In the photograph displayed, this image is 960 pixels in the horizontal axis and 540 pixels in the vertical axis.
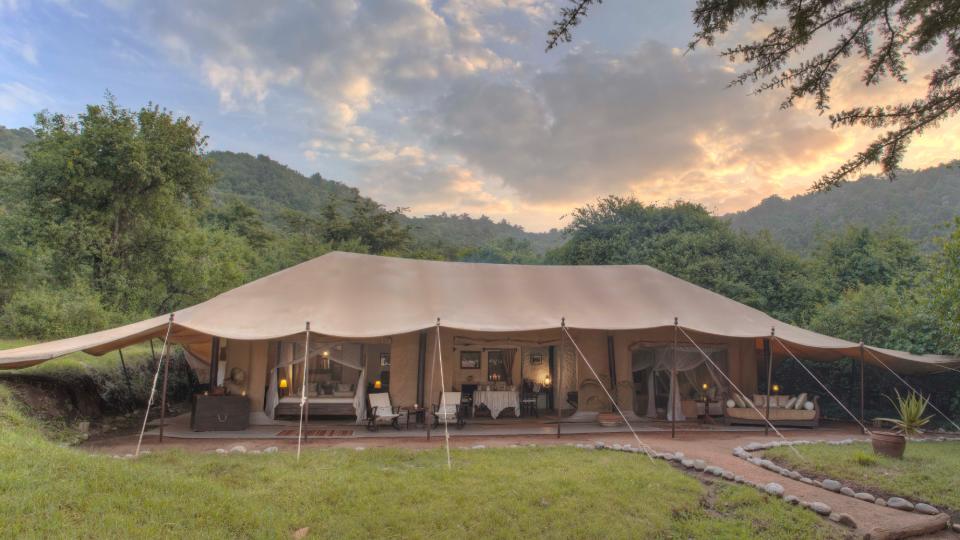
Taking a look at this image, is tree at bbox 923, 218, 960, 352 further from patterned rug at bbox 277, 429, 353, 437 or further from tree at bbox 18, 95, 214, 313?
tree at bbox 18, 95, 214, 313

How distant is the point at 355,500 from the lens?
475cm

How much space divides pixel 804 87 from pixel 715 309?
7939mm

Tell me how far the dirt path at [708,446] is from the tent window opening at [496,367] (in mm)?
2755

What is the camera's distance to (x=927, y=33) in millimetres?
3012

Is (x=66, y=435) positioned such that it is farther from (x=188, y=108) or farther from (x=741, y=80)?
(x=188, y=108)

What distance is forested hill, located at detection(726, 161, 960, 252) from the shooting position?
77.8 ft

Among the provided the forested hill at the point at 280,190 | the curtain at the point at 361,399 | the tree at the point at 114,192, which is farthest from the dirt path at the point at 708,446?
the forested hill at the point at 280,190

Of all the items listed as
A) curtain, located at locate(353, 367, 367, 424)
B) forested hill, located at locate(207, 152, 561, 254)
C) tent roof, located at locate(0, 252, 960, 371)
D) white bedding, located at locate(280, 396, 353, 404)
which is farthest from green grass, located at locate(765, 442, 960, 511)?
forested hill, located at locate(207, 152, 561, 254)

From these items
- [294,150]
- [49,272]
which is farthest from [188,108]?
[49,272]

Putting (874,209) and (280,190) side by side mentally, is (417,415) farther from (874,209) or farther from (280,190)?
(874,209)

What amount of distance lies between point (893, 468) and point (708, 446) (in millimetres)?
2249

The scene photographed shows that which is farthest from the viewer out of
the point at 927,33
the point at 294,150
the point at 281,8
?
the point at 294,150

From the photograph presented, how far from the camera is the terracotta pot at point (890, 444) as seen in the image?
6848mm

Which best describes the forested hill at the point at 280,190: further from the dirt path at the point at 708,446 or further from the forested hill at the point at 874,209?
the dirt path at the point at 708,446
